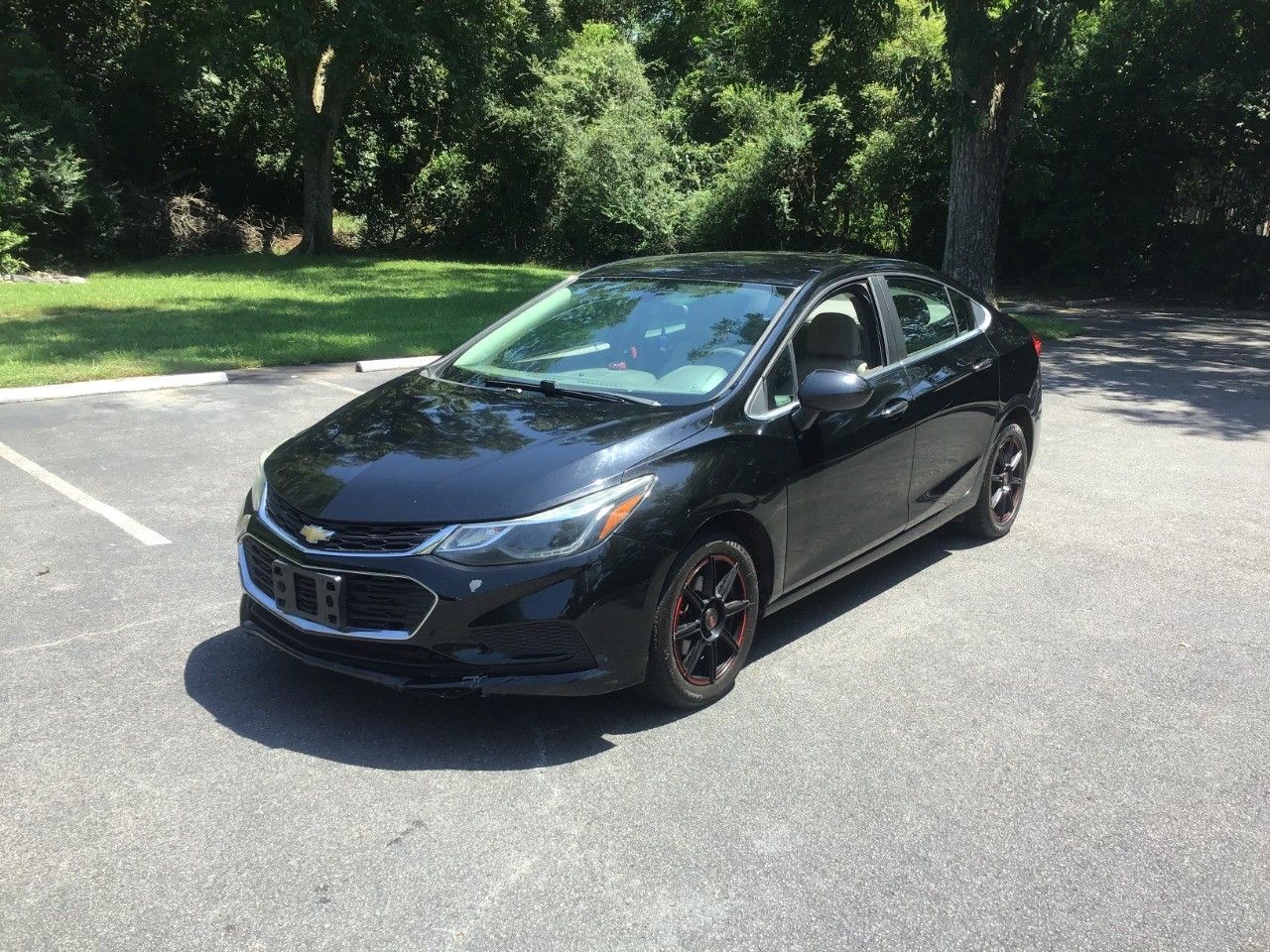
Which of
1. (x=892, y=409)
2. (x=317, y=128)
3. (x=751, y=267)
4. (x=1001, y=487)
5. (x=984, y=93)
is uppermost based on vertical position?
(x=317, y=128)

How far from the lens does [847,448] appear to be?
15.5 feet

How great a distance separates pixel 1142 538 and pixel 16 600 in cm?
568

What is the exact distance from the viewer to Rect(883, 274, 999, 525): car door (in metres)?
5.29

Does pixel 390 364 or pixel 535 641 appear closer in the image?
pixel 535 641

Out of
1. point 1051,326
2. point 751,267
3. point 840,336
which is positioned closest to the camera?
point 840,336

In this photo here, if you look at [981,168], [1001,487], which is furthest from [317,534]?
[981,168]

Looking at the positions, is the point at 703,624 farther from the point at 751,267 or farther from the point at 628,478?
the point at 751,267

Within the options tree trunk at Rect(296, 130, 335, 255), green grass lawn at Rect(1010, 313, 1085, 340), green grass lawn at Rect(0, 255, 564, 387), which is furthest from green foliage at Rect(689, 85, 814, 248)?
tree trunk at Rect(296, 130, 335, 255)

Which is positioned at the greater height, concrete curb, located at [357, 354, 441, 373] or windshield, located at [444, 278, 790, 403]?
windshield, located at [444, 278, 790, 403]

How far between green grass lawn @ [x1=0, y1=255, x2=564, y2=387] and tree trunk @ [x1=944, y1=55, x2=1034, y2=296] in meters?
6.56

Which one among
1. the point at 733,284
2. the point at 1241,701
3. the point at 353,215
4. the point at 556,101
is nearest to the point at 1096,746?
the point at 1241,701

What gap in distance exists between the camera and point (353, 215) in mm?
30578

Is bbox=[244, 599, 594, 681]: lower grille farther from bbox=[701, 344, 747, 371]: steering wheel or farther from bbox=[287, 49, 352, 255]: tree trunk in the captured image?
bbox=[287, 49, 352, 255]: tree trunk

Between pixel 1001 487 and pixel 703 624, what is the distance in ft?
9.01
